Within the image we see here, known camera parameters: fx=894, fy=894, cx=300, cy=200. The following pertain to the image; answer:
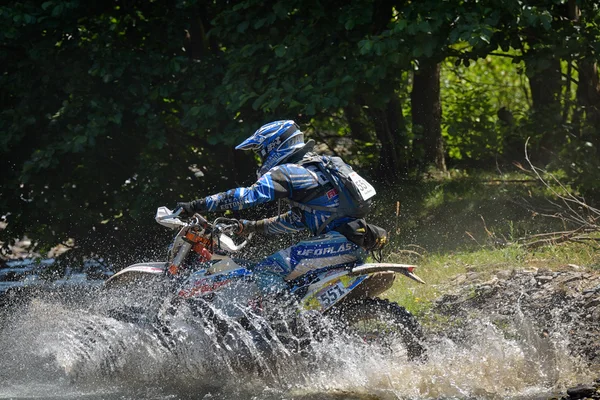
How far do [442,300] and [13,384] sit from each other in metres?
3.88

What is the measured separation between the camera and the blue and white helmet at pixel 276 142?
690cm

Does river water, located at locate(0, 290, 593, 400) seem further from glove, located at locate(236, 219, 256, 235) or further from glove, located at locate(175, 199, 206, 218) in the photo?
glove, located at locate(236, 219, 256, 235)

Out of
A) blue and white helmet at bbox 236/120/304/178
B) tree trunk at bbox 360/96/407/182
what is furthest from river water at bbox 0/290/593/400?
tree trunk at bbox 360/96/407/182

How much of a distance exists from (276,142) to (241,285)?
113cm

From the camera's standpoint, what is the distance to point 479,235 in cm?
1125

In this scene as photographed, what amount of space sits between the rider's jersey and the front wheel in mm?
648

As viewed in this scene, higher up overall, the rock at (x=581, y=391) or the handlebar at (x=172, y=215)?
the handlebar at (x=172, y=215)

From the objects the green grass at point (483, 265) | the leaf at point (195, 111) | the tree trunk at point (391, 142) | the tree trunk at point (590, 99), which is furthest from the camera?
the tree trunk at point (391, 142)

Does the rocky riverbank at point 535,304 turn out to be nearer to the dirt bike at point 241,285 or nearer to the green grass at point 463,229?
the green grass at point 463,229

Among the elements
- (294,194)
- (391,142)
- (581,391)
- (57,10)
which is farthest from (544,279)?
(57,10)

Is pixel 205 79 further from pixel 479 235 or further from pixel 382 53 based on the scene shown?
pixel 479 235

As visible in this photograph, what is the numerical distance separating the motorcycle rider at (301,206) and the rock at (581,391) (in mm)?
1761

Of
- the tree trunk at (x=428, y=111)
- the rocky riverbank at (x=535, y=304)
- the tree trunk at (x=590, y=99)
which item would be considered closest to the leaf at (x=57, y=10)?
the tree trunk at (x=428, y=111)

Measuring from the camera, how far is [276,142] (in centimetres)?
691
